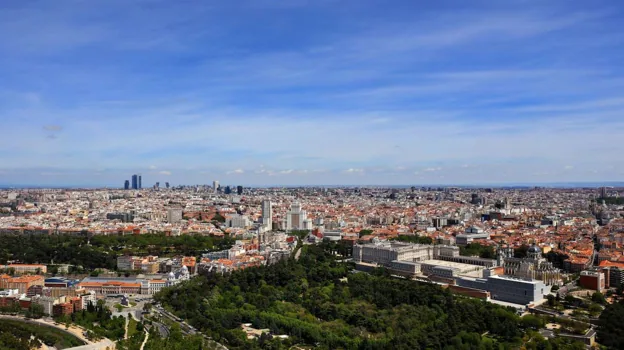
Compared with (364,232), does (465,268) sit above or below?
below

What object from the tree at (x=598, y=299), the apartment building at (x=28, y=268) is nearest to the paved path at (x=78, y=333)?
the apartment building at (x=28, y=268)

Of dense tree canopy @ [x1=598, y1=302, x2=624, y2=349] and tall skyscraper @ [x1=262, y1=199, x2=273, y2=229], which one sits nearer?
dense tree canopy @ [x1=598, y1=302, x2=624, y2=349]

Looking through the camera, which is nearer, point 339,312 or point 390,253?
point 339,312

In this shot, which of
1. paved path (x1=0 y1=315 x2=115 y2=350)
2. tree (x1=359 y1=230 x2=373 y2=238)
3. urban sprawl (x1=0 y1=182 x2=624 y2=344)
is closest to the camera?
paved path (x1=0 y1=315 x2=115 y2=350)

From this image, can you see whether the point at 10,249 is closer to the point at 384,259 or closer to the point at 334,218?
the point at 384,259

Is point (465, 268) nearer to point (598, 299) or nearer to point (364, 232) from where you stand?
point (598, 299)

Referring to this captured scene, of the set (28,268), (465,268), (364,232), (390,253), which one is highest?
(364,232)

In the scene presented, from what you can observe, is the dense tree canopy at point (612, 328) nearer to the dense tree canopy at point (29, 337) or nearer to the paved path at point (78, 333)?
the paved path at point (78, 333)

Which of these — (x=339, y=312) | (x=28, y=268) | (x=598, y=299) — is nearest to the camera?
(x=339, y=312)

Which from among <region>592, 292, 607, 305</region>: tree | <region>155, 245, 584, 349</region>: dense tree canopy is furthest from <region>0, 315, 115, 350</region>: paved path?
<region>592, 292, 607, 305</region>: tree

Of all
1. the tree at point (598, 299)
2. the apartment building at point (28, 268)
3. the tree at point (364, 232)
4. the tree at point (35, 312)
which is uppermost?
the tree at point (364, 232)

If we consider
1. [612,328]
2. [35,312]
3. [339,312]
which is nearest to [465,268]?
[339,312]

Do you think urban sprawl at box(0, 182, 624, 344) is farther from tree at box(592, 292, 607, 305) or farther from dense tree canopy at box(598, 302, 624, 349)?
tree at box(592, 292, 607, 305)
